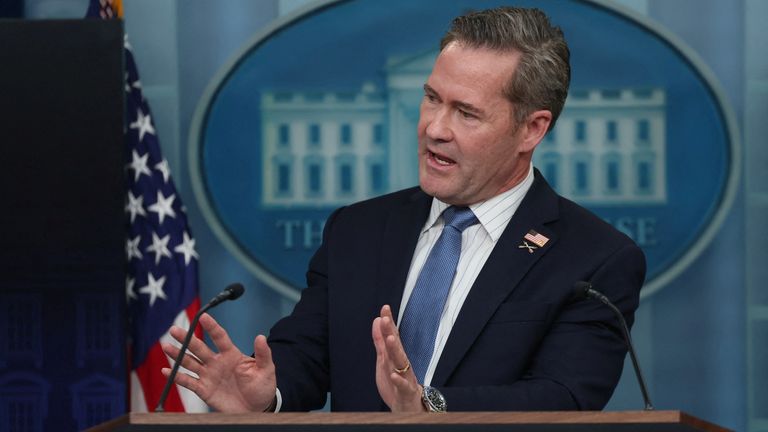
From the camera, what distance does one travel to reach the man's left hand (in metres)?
2.20

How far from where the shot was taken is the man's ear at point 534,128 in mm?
2793

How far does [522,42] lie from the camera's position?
2.72 metres

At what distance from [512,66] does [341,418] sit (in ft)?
3.35

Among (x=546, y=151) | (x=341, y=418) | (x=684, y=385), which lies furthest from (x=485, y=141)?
(x=684, y=385)

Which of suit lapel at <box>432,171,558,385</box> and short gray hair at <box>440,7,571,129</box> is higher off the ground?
short gray hair at <box>440,7,571,129</box>

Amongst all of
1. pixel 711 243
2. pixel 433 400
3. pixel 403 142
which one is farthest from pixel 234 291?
pixel 711 243

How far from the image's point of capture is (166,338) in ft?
14.0

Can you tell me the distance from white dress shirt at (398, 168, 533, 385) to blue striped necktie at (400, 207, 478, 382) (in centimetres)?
2

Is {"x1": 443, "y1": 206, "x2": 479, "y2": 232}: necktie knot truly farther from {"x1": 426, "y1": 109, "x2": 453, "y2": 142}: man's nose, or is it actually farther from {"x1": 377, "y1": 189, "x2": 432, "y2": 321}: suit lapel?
{"x1": 426, "y1": 109, "x2": 453, "y2": 142}: man's nose

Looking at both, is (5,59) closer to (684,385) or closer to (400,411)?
(400,411)

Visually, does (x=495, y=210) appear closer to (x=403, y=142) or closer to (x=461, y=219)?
(x=461, y=219)

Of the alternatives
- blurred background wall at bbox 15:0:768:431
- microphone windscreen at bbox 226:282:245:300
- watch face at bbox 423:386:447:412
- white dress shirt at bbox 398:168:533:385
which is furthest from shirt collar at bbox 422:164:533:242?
blurred background wall at bbox 15:0:768:431

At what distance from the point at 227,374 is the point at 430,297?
20.1 inches

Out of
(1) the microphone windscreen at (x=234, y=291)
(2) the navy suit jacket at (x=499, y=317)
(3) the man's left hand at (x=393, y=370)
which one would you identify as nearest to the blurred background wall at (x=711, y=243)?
(2) the navy suit jacket at (x=499, y=317)
